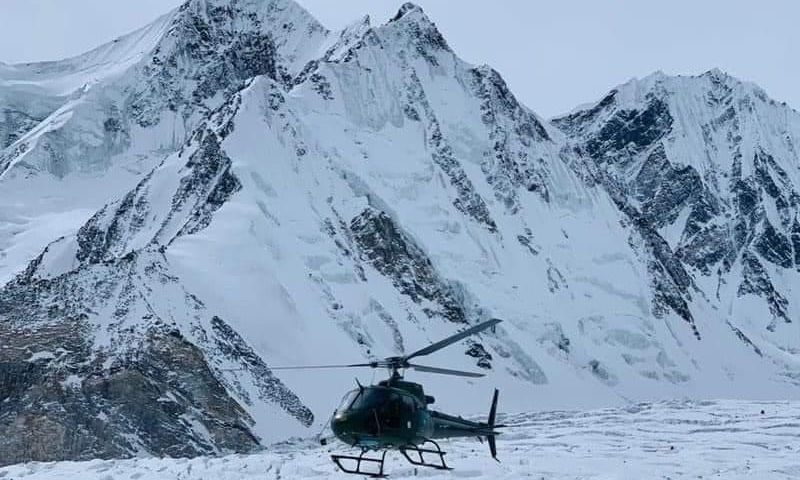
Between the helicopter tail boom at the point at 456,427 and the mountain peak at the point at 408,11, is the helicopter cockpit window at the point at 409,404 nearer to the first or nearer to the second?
the helicopter tail boom at the point at 456,427

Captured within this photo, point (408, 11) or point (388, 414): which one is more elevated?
point (408, 11)

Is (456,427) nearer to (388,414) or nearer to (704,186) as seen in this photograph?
(388,414)

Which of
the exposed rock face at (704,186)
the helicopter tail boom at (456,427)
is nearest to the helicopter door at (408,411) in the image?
the helicopter tail boom at (456,427)

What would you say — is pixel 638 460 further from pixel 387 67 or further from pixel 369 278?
pixel 387 67

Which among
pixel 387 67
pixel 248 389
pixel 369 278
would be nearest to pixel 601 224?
pixel 387 67

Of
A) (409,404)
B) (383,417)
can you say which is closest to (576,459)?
(409,404)

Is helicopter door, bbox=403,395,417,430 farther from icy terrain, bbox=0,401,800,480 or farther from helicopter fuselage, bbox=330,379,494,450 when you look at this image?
icy terrain, bbox=0,401,800,480
